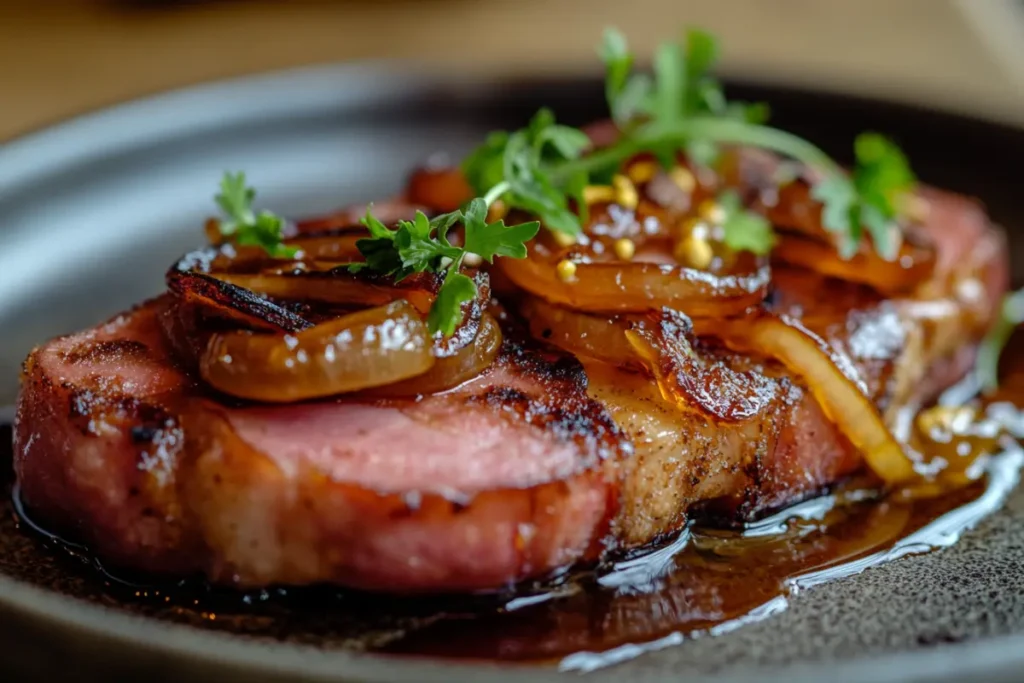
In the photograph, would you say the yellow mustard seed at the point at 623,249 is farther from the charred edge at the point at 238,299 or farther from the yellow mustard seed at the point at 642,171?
the charred edge at the point at 238,299

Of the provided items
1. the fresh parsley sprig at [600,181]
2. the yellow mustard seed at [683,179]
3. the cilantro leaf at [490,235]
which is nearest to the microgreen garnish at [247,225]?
the fresh parsley sprig at [600,181]

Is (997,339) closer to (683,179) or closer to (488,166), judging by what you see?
(683,179)

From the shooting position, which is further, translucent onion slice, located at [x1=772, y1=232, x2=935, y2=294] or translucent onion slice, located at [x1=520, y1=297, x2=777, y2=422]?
translucent onion slice, located at [x1=772, y1=232, x2=935, y2=294]

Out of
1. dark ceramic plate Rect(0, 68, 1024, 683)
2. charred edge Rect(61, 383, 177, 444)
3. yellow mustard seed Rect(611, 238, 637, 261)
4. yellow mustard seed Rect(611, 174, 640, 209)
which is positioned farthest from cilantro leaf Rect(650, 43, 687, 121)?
charred edge Rect(61, 383, 177, 444)

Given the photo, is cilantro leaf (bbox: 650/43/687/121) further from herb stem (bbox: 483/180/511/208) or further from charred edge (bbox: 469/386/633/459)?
charred edge (bbox: 469/386/633/459)

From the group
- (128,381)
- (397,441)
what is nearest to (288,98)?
(128,381)

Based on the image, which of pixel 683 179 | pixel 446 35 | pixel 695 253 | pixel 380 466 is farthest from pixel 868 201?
pixel 446 35

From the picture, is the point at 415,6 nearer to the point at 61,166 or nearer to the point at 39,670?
the point at 61,166
